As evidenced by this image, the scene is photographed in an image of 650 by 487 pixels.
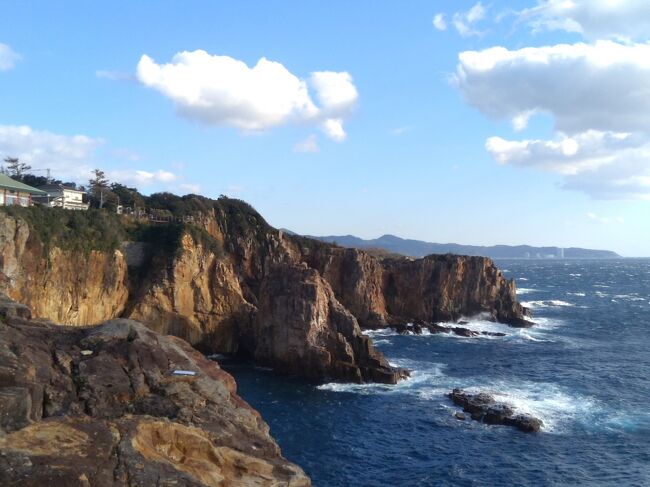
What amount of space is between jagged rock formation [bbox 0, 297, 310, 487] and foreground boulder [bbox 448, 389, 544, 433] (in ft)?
81.3

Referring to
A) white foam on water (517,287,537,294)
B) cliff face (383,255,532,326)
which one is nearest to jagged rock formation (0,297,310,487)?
cliff face (383,255,532,326)

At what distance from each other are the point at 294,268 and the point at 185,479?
45740 mm

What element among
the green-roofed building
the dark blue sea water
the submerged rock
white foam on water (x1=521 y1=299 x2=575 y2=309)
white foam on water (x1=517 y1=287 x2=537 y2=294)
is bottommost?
the dark blue sea water

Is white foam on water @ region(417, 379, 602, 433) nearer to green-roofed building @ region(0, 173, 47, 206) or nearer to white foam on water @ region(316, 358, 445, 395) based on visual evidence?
white foam on water @ region(316, 358, 445, 395)

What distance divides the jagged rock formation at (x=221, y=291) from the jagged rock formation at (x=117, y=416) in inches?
1009

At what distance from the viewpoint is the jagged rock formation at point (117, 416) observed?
45.8ft

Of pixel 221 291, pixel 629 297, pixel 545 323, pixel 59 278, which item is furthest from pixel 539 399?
pixel 629 297

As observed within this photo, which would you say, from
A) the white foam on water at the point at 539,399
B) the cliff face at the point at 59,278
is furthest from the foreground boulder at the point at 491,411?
the cliff face at the point at 59,278

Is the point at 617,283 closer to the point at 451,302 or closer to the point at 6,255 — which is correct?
the point at 451,302

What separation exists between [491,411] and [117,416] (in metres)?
31.9

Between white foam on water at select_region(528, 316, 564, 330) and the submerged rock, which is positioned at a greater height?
white foam on water at select_region(528, 316, 564, 330)

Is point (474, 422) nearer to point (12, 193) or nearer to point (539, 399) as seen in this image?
point (539, 399)

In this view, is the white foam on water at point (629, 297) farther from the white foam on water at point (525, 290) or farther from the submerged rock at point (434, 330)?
the submerged rock at point (434, 330)

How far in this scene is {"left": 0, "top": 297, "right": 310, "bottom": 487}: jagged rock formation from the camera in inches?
549
